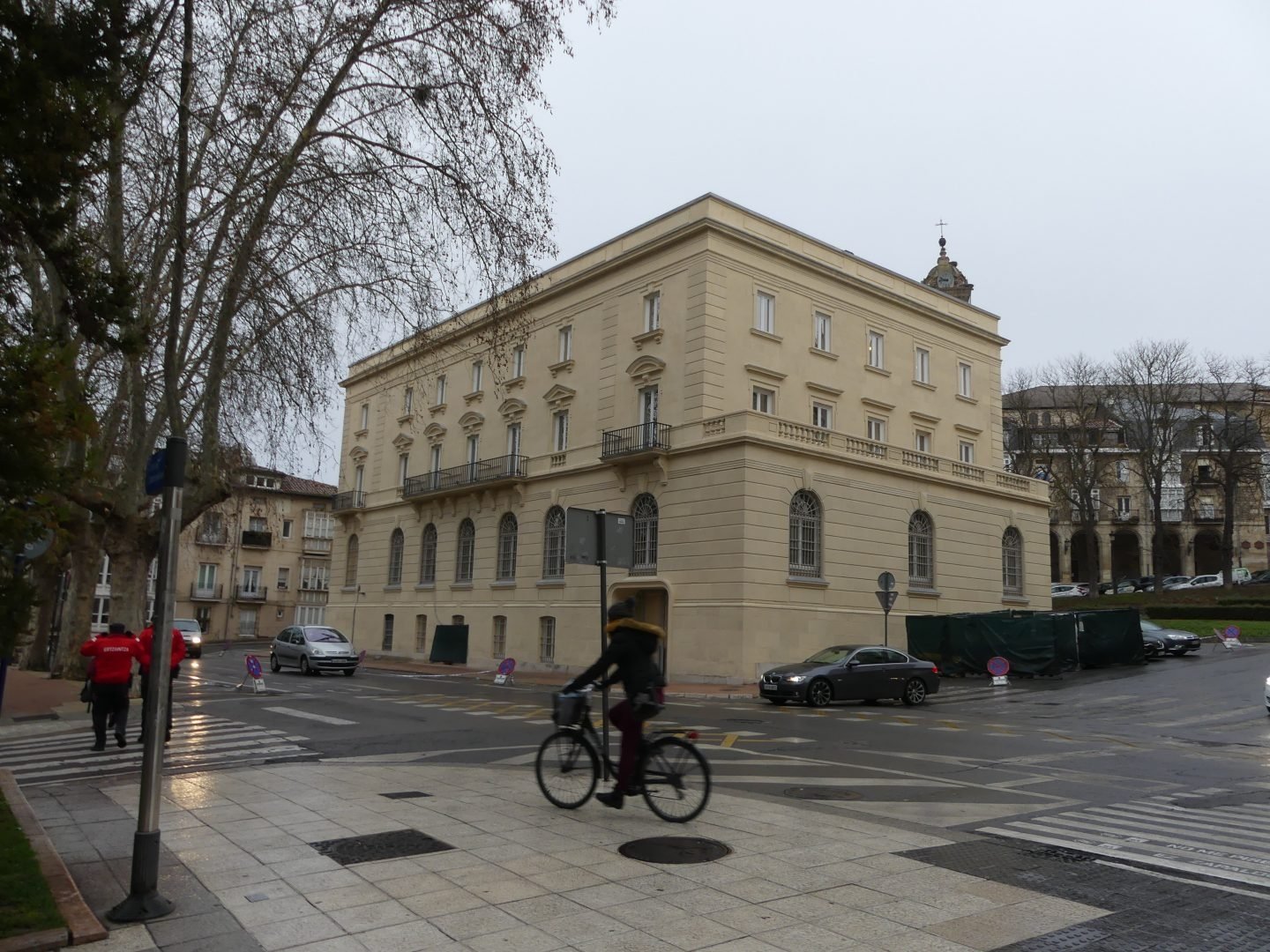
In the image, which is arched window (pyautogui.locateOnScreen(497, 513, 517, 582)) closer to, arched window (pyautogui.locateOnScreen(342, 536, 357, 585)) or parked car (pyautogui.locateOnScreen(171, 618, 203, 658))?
parked car (pyautogui.locateOnScreen(171, 618, 203, 658))

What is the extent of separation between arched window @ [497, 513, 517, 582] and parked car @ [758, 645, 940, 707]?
60.7ft

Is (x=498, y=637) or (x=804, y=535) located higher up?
(x=804, y=535)

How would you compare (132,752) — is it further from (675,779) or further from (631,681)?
(675,779)

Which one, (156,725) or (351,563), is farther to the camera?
(351,563)

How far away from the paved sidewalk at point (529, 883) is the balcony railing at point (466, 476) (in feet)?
99.9

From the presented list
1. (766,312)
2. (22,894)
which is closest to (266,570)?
(766,312)

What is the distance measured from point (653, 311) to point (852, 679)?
16.8 m

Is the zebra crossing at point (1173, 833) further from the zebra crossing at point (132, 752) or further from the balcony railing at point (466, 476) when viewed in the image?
the balcony railing at point (466, 476)

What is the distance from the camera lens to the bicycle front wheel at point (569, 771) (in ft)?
28.0

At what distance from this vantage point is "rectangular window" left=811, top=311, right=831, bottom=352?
35.8 metres

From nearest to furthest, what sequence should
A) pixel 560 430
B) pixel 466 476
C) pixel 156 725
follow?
pixel 156 725 < pixel 560 430 < pixel 466 476

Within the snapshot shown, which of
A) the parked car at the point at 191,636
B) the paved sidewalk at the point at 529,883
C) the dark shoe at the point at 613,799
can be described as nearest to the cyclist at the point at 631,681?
the dark shoe at the point at 613,799

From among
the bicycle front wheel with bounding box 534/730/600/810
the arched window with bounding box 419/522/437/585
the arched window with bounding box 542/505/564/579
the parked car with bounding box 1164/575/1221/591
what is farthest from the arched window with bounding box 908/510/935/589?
the parked car with bounding box 1164/575/1221/591

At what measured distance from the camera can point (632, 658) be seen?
26.8ft
